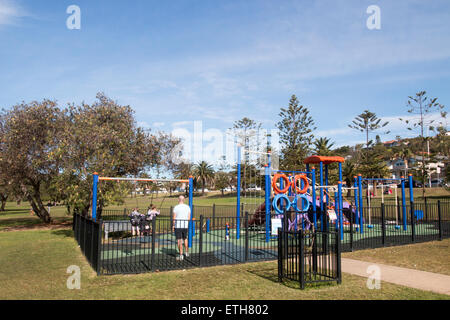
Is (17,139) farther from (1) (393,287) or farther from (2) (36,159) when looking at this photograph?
(1) (393,287)

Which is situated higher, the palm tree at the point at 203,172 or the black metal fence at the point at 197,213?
the palm tree at the point at 203,172

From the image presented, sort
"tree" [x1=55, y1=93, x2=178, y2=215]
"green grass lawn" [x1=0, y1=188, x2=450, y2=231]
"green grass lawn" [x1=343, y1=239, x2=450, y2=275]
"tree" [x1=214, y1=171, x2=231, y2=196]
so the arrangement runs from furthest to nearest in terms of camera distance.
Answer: "tree" [x1=214, y1=171, x2=231, y2=196] < "green grass lawn" [x1=0, y1=188, x2=450, y2=231] < "tree" [x1=55, y1=93, x2=178, y2=215] < "green grass lawn" [x1=343, y1=239, x2=450, y2=275]

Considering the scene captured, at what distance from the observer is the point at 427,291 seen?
6.43m

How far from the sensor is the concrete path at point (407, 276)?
22.3 ft

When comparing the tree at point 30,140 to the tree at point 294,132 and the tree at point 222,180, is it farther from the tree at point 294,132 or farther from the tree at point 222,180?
the tree at point 222,180

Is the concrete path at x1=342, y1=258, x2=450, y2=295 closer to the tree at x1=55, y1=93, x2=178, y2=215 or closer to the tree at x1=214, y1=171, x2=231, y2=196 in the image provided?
the tree at x1=55, y1=93, x2=178, y2=215

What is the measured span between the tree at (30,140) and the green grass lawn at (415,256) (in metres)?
14.8

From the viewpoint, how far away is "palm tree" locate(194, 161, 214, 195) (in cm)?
8700

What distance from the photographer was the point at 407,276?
7684 mm

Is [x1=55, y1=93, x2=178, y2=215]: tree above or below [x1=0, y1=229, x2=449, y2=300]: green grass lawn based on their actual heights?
above

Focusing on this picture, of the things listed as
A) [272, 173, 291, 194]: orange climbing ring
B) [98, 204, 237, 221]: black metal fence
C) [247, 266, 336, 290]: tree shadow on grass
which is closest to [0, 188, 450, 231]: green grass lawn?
[98, 204, 237, 221]: black metal fence

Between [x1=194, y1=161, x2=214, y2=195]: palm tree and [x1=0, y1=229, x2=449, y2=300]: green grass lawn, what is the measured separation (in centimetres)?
7718

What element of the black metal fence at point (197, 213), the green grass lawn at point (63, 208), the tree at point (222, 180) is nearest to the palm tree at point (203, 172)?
the tree at point (222, 180)

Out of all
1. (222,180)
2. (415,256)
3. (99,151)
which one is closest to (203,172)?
(222,180)
